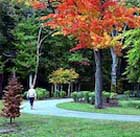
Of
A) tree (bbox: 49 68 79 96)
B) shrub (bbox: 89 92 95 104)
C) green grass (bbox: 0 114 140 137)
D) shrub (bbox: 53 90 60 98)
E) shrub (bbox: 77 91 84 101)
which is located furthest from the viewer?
shrub (bbox: 53 90 60 98)

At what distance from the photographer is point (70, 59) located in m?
47.8

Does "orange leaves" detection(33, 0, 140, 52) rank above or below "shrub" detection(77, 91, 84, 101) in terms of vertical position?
above

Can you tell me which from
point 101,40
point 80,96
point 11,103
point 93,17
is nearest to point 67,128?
point 11,103

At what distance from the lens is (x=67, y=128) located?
1593 cm

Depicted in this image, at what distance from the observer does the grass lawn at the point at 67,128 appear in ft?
46.9

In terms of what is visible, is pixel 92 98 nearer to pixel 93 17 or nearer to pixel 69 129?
pixel 93 17

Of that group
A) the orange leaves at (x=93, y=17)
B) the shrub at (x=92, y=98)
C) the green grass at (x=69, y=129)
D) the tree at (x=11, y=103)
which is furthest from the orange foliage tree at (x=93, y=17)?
the tree at (x=11, y=103)

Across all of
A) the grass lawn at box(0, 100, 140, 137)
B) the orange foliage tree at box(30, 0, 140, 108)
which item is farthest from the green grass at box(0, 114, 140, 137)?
the orange foliage tree at box(30, 0, 140, 108)

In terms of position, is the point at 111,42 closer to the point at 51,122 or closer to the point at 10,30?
the point at 51,122

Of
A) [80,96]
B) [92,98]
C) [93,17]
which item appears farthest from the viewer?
[80,96]

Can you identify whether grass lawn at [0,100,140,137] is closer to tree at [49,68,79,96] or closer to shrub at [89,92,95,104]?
shrub at [89,92,95,104]

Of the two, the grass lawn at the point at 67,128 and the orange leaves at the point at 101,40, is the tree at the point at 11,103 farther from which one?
the orange leaves at the point at 101,40

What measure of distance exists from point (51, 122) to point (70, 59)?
29.8m

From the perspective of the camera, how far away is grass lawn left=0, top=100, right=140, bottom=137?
1428 cm
